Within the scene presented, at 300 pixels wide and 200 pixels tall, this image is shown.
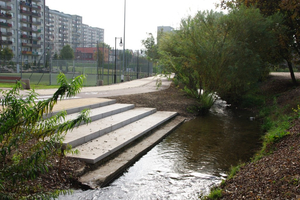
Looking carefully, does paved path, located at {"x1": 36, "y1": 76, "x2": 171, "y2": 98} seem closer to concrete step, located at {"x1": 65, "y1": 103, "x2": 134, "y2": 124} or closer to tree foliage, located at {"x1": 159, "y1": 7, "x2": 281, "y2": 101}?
tree foliage, located at {"x1": 159, "y1": 7, "x2": 281, "y2": 101}

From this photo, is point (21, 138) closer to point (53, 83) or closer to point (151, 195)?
point (151, 195)

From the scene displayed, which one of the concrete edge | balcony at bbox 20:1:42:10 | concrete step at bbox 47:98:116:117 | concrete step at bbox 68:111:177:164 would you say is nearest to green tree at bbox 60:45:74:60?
balcony at bbox 20:1:42:10

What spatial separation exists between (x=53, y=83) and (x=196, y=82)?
581 inches

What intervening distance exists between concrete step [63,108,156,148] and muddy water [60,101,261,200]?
1.42 meters

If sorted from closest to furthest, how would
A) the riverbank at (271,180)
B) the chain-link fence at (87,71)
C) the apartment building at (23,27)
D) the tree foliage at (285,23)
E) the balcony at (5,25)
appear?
the riverbank at (271,180)
the tree foliage at (285,23)
the chain-link fence at (87,71)
the balcony at (5,25)
the apartment building at (23,27)

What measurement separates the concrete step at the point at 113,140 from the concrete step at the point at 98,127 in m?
0.05

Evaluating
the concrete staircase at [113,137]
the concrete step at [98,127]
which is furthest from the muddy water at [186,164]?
the concrete step at [98,127]

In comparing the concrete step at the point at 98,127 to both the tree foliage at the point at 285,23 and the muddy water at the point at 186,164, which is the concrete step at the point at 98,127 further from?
the tree foliage at the point at 285,23

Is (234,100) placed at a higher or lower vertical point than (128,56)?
lower

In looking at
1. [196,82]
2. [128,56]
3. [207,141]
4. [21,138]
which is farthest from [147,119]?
[128,56]

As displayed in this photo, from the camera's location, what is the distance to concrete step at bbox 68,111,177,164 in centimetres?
617

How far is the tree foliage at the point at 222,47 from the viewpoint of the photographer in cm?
1361

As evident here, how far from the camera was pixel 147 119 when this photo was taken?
1110cm

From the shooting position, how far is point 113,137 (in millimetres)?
7859
